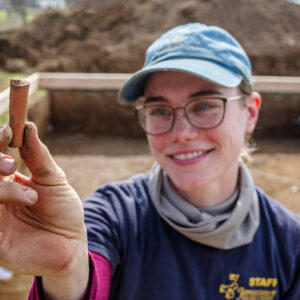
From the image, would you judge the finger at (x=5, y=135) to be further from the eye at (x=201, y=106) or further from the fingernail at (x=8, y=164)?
the eye at (x=201, y=106)

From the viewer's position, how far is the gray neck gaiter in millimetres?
1266

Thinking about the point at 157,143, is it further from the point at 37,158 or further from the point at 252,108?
the point at 37,158

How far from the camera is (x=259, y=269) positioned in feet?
4.16

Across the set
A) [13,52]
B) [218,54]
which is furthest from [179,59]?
[13,52]

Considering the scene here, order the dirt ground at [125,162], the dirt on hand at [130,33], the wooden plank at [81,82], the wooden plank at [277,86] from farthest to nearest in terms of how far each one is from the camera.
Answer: the dirt on hand at [130,33]
the wooden plank at [277,86]
the wooden plank at [81,82]
the dirt ground at [125,162]

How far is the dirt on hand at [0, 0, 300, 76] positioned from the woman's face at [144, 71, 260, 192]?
645 centimetres

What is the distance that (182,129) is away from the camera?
1.29 m

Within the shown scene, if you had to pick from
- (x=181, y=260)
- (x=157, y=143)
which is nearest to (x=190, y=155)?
(x=157, y=143)

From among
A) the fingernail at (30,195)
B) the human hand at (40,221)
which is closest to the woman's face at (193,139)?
the human hand at (40,221)

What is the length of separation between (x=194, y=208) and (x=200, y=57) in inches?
21.5

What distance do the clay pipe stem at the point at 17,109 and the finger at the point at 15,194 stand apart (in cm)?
10

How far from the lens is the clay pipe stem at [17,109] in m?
0.82

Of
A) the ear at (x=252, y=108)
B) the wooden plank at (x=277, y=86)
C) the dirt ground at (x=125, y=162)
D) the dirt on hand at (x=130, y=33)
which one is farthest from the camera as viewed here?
the dirt on hand at (x=130, y=33)

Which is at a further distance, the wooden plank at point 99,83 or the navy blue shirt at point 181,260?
the wooden plank at point 99,83
